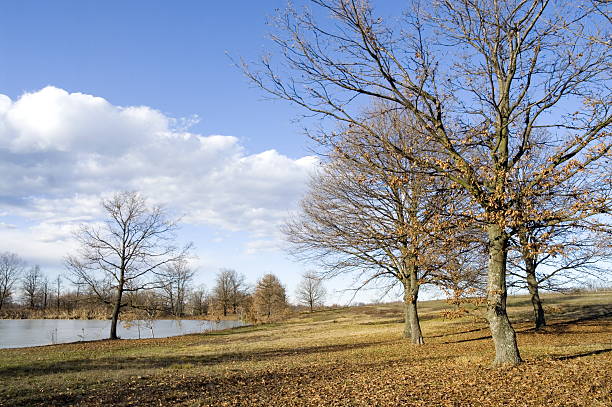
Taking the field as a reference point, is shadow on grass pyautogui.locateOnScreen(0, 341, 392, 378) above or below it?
below

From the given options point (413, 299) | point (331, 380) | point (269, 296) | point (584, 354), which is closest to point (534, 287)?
point (413, 299)

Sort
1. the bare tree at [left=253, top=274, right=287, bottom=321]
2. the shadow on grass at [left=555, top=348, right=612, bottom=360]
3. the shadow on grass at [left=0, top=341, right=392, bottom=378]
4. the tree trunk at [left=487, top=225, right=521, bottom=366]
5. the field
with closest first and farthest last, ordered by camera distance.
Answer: the field < the tree trunk at [left=487, top=225, right=521, bottom=366] < the shadow on grass at [left=555, top=348, right=612, bottom=360] < the shadow on grass at [left=0, top=341, right=392, bottom=378] < the bare tree at [left=253, top=274, right=287, bottom=321]

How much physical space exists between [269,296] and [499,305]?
5333cm

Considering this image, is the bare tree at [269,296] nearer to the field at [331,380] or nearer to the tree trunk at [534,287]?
the tree trunk at [534,287]

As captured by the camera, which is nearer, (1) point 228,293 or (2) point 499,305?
(2) point 499,305

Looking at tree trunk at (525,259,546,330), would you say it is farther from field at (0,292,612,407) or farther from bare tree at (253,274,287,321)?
bare tree at (253,274,287,321)

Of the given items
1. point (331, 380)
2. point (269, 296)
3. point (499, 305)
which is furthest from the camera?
point (269, 296)

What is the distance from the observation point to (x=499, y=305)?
9.82 m

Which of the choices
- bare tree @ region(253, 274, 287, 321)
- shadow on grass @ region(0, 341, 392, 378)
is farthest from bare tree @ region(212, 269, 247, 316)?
shadow on grass @ region(0, 341, 392, 378)

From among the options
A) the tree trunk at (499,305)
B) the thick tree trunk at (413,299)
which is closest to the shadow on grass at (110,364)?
the thick tree trunk at (413,299)

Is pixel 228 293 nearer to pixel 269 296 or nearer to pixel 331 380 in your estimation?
pixel 269 296

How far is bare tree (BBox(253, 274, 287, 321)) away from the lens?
59.8 m

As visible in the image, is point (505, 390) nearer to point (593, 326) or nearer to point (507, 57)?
point (507, 57)

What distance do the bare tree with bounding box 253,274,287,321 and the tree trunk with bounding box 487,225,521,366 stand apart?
167 feet
